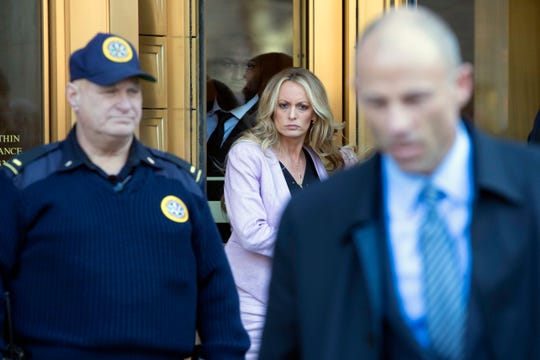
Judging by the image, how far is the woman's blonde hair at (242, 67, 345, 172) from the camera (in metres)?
5.61

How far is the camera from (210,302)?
13.4 ft

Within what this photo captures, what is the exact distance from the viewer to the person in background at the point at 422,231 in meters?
2.19

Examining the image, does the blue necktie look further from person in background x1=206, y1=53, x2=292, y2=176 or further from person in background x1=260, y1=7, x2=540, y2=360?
person in background x1=206, y1=53, x2=292, y2=176

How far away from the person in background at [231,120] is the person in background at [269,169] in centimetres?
104

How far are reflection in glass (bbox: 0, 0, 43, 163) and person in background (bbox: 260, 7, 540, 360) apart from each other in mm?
3517

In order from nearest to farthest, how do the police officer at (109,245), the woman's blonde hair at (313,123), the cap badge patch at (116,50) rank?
the police officer at (109,245), the cap badge patch at (116,50), the woman's blonde hair at (313,123)

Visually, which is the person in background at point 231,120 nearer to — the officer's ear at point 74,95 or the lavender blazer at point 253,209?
the lavender blazer at point 253,209

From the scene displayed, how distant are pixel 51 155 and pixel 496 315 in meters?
2.19

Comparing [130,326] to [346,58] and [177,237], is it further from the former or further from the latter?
[346,58]

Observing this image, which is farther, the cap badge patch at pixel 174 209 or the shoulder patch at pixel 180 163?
the shoulder patch at pixel 180 163

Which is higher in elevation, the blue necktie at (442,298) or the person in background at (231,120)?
the person in background at (231,120)

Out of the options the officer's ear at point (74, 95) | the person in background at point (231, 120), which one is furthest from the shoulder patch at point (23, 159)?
the person in background at point (231, 120)

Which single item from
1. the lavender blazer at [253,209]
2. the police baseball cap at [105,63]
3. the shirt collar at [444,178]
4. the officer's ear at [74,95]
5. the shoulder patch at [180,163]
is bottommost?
the lavender blazer at [253,209]

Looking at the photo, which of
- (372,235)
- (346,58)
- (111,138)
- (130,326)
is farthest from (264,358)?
(346,58)
